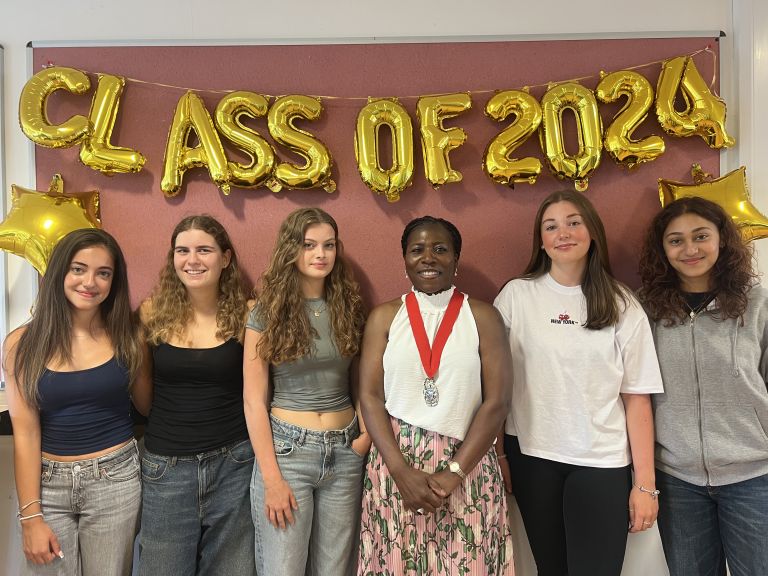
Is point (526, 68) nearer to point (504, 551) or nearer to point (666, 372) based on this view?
point (666, 372)

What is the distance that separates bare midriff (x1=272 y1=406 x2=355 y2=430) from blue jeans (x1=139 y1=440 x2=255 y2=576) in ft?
0.73

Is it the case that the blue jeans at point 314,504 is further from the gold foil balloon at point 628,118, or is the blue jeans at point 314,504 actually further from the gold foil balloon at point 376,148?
the gold foil balloon at point 628,118

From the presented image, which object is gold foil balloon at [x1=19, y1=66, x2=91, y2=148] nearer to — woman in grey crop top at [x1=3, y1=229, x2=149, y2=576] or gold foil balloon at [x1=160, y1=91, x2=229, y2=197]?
gold foil balloon at [x1=160, y1=91, x2=229, y2=197]

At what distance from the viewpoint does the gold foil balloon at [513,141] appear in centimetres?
235

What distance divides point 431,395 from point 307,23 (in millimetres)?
1944

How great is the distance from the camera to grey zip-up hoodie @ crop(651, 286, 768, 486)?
1.90 metres

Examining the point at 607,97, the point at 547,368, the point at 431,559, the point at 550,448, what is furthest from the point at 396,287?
the point at 607,97

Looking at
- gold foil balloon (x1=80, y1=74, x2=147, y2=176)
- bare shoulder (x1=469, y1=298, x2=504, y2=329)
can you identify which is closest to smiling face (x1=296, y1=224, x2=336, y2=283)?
bare shoulder (x1=469, y1=298, x2=504, y2=329)

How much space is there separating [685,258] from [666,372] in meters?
0.47

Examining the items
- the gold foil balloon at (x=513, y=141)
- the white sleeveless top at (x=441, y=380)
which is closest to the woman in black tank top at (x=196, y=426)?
the white sleeveless top at (x=441, y=380)

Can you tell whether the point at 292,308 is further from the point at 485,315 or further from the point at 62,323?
the point at 62,323

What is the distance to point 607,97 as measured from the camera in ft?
7.88

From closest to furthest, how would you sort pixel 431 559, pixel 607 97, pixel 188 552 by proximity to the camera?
pixel 431 559
pixel 188 552
pixel 607 97

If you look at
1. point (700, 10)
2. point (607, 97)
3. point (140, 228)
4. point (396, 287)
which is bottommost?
point (396, 287)
